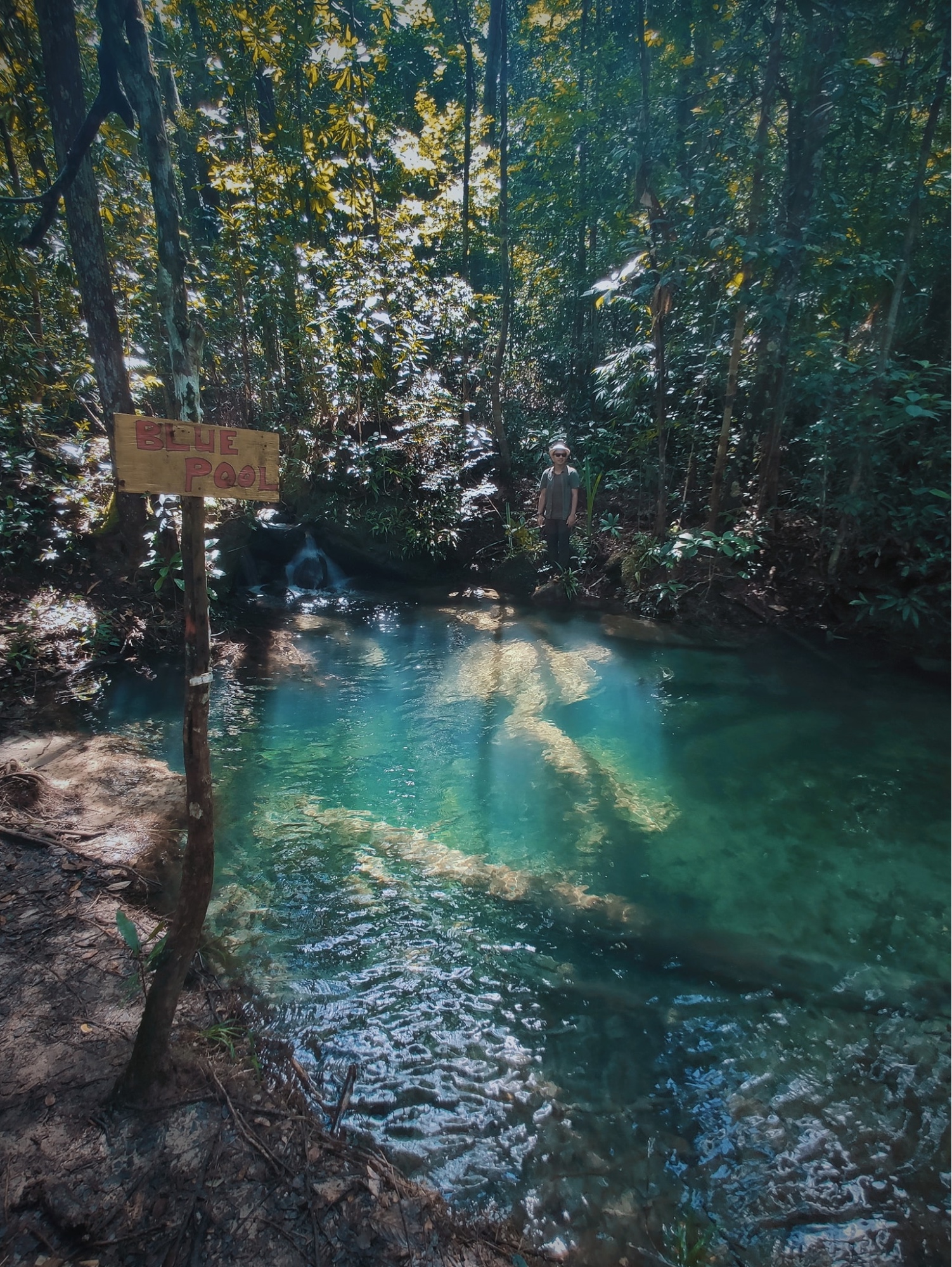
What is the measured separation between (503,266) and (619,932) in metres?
10.3

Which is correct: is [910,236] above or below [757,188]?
below

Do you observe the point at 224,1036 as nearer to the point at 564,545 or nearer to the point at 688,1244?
the point at 688,1244

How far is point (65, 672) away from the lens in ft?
20.2

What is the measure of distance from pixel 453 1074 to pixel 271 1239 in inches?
39.4

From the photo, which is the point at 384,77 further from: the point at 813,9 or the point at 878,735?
the point at 878,735

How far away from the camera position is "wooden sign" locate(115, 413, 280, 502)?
6.60 ft

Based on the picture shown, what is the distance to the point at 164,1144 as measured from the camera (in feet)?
7.13

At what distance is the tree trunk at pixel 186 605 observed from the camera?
2285 millimetres

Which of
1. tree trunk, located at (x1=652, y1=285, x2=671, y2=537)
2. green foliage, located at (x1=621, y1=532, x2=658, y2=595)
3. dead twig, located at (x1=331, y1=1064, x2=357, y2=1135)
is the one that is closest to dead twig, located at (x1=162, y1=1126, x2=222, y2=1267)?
dead twig, located at (x1=331, y1=1064, x2=357, y2=1135)

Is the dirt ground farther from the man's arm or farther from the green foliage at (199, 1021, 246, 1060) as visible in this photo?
the man's arm

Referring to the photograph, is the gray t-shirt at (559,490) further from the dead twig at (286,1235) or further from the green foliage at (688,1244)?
the dead twig at (286,1235)

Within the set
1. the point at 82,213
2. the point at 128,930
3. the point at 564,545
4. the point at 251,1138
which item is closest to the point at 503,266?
the point at 564,545

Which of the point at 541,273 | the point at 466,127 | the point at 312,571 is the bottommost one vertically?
the point at 312,571

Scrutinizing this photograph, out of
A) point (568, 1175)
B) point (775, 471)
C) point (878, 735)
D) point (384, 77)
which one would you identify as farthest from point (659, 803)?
point (384, 77)
